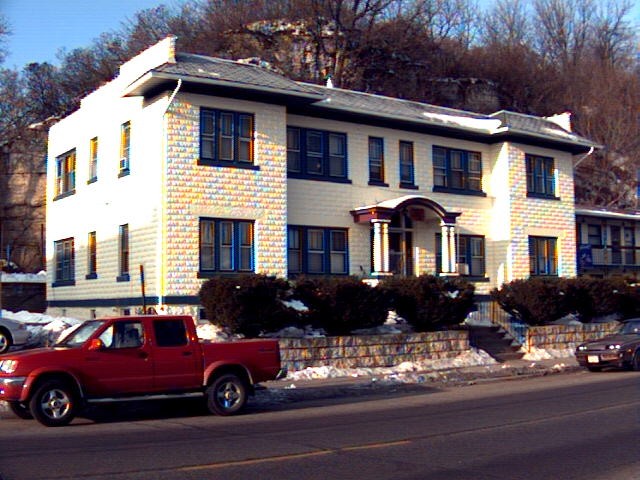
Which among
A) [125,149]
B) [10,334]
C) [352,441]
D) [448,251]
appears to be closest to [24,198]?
[125,149]

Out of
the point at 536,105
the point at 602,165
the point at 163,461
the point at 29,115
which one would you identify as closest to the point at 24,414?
the point at 163,461

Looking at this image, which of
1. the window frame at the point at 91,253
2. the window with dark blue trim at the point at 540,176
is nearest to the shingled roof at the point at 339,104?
the window with dark blue trim at the point at 540,176

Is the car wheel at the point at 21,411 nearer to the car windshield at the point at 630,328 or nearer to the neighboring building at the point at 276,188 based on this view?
the neighboring building at the point at 276,188

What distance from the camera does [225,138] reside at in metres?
26.0

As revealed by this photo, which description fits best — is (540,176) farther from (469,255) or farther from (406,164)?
(406,164)

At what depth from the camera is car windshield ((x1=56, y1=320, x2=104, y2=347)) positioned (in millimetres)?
13773

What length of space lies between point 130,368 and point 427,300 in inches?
496

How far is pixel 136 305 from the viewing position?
85.7 feet

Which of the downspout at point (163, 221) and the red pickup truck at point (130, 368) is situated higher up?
the downspout at point (163, 221)

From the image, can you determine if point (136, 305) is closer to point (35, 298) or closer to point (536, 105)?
point (35, 298)

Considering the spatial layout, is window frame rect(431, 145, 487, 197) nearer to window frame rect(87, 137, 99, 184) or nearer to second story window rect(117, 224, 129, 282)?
second story window rect(117, 224, 129, 282)

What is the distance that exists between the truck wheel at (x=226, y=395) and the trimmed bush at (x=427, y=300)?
10034mm

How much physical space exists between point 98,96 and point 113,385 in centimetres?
1957

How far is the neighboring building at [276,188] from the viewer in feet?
82.7
